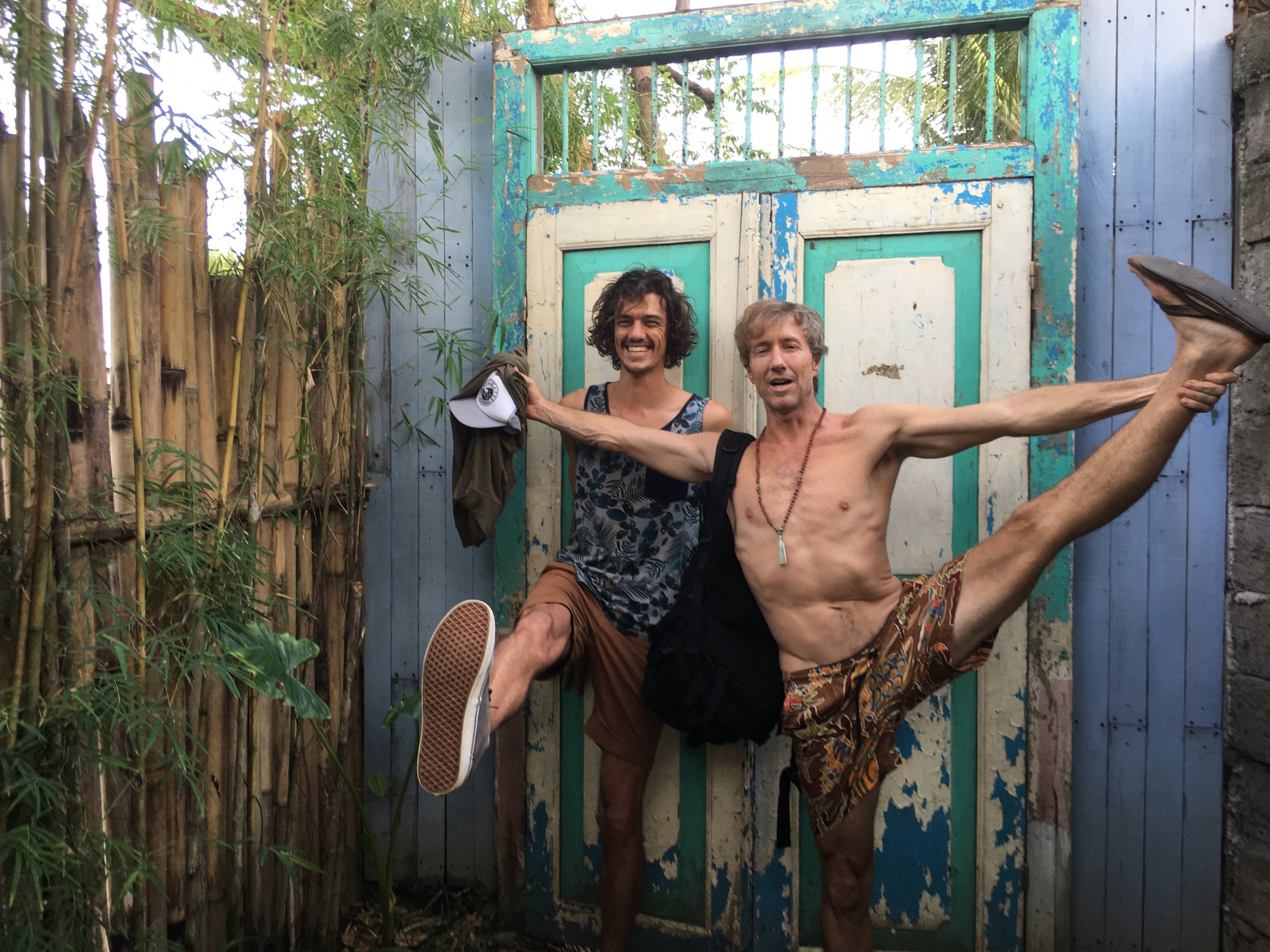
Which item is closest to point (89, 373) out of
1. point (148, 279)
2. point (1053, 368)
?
point (148, 279)

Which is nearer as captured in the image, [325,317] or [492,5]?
[325,317]

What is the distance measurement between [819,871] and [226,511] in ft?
7.19

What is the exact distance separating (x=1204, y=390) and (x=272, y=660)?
221 cm

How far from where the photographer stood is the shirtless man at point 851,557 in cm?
206

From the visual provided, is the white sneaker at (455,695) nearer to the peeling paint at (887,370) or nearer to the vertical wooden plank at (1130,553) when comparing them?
the peeling paint at (887,370)

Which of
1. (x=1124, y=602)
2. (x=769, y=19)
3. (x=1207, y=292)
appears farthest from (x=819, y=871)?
(x=769, y=19)

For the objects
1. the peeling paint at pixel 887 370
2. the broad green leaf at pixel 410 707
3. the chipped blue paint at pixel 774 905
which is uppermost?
the peeling paint at pixel 887 370

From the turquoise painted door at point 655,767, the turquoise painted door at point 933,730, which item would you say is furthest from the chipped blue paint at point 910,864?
the turquoise painted door at point 655,767

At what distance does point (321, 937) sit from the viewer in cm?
269

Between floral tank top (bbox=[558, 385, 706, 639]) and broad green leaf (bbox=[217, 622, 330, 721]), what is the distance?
954mm

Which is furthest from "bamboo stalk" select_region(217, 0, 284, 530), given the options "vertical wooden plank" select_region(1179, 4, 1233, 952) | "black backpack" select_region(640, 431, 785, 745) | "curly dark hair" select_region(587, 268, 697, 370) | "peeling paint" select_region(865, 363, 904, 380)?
"vertical wooden plank" select_region(1179, 4, 1233, 952)

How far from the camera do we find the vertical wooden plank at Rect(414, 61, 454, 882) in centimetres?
304

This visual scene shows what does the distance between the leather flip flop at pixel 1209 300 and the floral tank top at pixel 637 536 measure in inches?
→ 52.0

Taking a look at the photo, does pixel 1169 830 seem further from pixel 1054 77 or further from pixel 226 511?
pixel 226 511
